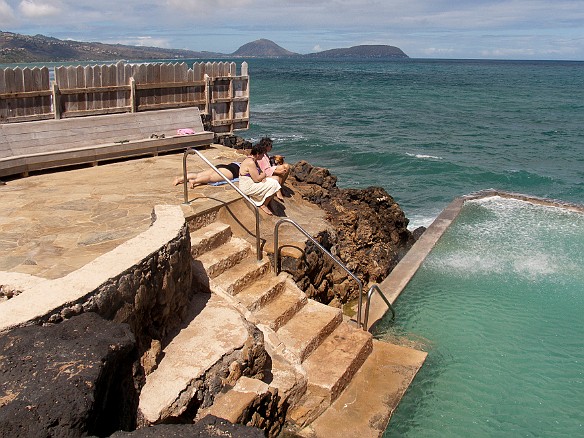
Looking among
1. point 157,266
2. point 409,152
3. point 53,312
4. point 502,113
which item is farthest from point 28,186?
point 502,113

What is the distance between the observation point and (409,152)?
28641 millimetres

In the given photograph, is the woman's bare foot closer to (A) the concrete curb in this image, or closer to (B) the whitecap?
(A) the concrete curb

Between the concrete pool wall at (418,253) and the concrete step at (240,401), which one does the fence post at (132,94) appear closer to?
the concrete pool wall at (418,253)

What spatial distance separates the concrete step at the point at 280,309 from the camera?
678cm

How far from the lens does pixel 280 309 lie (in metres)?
7.07

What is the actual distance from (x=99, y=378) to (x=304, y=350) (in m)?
3.37

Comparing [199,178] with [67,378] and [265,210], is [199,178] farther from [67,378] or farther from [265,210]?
[67,378]

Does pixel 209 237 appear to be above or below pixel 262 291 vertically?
above

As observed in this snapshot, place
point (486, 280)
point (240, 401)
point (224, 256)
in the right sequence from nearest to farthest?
point (240, 401) → point (224, 256) → point (486, 280)

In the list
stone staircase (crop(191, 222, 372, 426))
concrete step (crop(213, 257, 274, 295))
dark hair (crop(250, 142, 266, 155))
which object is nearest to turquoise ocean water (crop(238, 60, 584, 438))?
stone staircase (crop(191, 222, 372, 426))

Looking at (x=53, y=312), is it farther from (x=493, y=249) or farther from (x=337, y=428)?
(x=493, y=249)

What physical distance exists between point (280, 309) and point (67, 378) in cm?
388

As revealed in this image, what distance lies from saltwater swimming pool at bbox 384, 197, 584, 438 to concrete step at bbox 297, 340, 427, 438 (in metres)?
0.16

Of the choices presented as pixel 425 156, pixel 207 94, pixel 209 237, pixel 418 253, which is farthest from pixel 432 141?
pixel 209 237
